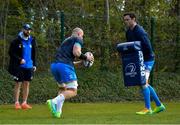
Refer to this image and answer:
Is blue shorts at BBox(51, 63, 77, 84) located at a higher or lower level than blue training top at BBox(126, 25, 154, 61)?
lower

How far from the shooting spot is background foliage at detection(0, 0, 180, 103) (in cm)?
1541

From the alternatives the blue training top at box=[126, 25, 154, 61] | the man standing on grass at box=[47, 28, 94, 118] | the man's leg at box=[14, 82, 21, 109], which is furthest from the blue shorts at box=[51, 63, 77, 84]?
the man's leg at box=[14, 82, 21, 109]

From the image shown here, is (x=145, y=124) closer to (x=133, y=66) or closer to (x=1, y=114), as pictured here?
(x=133, y=66)

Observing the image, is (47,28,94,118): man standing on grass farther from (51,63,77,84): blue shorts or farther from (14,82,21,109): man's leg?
(14,82,21,109): man's leg

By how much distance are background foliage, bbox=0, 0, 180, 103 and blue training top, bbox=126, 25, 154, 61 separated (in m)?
4.46

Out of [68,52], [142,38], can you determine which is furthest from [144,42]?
[68,52]

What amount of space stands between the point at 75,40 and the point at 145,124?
2.26m

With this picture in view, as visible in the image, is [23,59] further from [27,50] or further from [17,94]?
[17,94]

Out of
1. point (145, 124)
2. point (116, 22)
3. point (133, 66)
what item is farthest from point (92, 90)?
point (145, 124)

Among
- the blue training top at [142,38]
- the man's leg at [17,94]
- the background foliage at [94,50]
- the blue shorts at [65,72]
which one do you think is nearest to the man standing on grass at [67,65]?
the blue shorts at [65,72]

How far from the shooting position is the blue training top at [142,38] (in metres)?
11.0

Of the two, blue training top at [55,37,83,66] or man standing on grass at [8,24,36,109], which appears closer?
blue training top at [55,37,83,66]

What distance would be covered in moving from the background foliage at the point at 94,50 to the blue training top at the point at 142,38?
4458 millimetres

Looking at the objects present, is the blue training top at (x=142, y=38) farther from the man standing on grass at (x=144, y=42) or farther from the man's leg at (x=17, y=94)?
the man's leg at (x=17, y=94)
